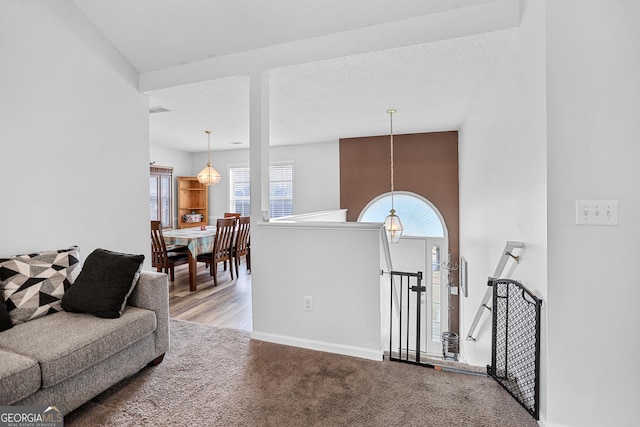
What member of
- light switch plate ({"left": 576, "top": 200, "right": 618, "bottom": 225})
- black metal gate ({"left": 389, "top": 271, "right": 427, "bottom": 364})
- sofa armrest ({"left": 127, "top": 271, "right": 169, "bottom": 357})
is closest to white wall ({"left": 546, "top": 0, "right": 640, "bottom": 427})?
light switch plate ({"left": 576, "top": 200, "right": 618, "bottom": 225})

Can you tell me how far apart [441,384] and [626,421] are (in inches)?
34.3

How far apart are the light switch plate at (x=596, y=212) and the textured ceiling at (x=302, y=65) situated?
1.34 meters

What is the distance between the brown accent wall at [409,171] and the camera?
5.21m

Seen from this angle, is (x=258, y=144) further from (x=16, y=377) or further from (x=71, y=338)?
(x=16, y=377)

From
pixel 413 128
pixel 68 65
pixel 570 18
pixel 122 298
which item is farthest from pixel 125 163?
pixel 413 128

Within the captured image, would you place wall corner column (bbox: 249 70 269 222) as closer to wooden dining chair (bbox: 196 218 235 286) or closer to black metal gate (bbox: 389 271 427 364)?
black metal gate (bbox: 389 271 427 364)

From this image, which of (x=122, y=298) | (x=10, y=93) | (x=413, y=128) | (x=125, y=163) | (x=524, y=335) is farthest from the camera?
(x=413, y=128)

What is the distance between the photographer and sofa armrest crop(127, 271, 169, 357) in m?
2.20

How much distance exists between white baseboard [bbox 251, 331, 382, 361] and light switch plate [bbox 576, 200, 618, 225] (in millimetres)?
1548

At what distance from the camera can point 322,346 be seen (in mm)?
2504

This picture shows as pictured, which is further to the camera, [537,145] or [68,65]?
[68,65]

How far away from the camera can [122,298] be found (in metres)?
2.05

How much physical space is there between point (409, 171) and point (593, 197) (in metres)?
3.91

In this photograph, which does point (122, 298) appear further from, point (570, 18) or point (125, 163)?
point (570, 18)
